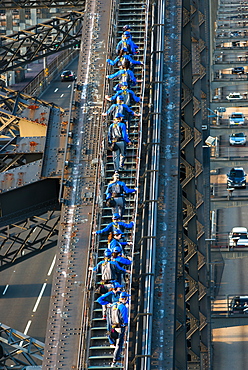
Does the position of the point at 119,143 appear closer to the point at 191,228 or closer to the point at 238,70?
the point at 191,228

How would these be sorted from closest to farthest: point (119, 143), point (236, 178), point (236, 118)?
point (119, 143)
point (236, 178)
point (236, 118)

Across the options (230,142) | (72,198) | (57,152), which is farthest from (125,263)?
(230,142)

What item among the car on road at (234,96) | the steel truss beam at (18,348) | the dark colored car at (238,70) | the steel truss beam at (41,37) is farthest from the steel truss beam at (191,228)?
the dark colored car at (238,70)

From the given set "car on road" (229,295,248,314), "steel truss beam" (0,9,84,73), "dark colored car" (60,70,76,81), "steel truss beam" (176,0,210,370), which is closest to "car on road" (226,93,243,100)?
"dark colored car" (60,70,76,81)

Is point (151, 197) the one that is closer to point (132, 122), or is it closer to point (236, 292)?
point (132, 122)

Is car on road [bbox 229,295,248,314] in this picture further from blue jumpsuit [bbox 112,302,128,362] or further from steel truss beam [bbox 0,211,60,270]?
blue jumpsuit [bbox 112,302,128,362]

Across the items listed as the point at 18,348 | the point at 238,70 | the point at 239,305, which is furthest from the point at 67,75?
the point at 18,348

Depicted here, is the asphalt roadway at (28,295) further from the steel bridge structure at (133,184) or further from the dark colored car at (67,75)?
the dark colored car at (67,75)
